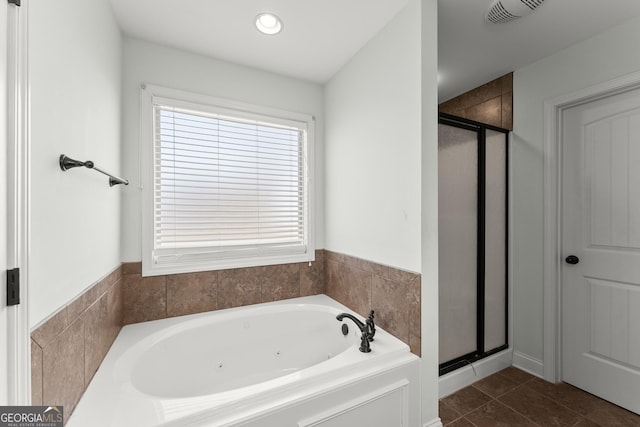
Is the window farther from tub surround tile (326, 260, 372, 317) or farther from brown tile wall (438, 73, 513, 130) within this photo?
brown tile wall (438, 73, 513, 130)

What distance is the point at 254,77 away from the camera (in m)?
2.12

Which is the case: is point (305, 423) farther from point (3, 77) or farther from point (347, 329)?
point (3, 77)

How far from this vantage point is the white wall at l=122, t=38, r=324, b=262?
5.75ft

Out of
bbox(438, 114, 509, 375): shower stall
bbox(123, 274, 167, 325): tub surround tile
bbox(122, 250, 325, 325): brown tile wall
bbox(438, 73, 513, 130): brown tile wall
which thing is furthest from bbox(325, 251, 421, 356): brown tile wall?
bbox(438, 73, 513, 130): brown tile wall

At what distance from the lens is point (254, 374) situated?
1.89 metres

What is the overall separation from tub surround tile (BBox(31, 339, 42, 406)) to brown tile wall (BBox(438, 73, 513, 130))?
3.07 metres

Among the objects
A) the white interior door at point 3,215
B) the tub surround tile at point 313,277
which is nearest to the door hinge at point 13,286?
the white interior door at point 3,215

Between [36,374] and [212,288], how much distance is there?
3.95 ft

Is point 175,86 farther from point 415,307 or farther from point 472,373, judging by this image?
point 472,373

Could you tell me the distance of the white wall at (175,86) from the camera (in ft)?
5.75

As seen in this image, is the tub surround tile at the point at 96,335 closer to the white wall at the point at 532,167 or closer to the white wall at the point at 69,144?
the white wall at the point at 69,144

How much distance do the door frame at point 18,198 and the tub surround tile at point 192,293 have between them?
1153 millimetres

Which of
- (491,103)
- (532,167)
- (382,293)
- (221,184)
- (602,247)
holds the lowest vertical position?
(382,293)

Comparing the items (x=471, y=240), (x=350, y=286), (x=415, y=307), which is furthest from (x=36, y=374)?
A: (x=471, y=240)
